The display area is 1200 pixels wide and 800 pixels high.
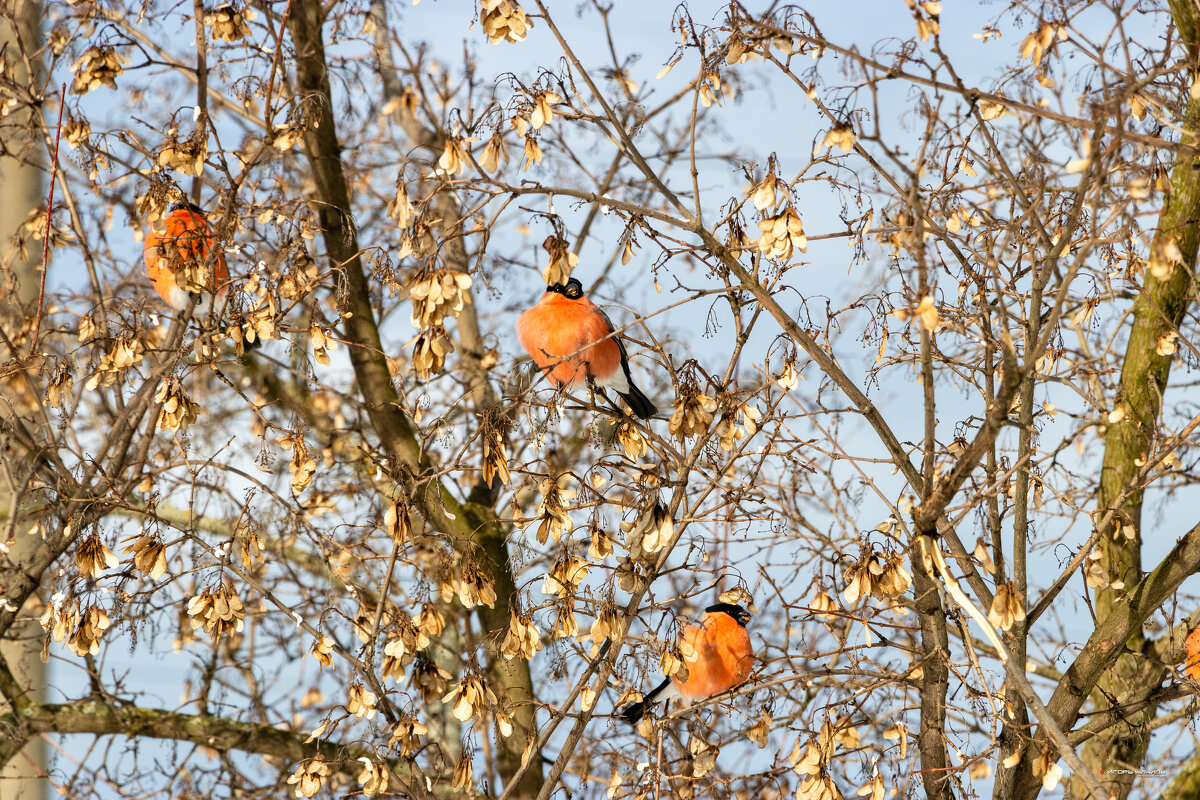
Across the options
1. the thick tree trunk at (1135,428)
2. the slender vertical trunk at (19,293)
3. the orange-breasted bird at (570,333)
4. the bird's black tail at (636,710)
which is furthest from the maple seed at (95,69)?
the thick tree trunk at (1135,428)

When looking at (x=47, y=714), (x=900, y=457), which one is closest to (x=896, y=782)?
(x=900, y=457)

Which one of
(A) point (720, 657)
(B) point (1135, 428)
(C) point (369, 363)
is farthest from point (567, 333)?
(B) point (1135, 428)

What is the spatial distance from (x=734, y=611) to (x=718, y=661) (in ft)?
0.54

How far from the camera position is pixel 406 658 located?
2.46 m

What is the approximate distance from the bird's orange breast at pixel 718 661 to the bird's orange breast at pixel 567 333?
0.77 meters

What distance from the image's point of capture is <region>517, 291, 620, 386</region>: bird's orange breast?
2.62 metres

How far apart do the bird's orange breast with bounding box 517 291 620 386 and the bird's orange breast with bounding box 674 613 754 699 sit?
766mm

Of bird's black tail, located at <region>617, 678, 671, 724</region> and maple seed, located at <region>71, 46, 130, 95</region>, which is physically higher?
maple seed, located at <region>71, 46, 130, 95</region>

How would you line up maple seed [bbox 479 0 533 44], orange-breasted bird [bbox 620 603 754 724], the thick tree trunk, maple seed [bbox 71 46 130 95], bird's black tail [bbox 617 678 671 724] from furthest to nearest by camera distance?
1. the thick tree trunk
2. orange-breasted bird [bbox 620 603 754 724]
3. maple seed [bbox 71 46 130 95]
4. bird's black tail [bbox 617 678 671 724]
5. maple seed [bbox 479 0 533 44]

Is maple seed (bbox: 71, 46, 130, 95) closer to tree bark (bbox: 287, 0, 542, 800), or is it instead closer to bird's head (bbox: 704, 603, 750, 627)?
tree bark (bbox: 287, 0, 542, 800)

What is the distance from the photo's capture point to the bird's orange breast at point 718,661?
2.89 metres

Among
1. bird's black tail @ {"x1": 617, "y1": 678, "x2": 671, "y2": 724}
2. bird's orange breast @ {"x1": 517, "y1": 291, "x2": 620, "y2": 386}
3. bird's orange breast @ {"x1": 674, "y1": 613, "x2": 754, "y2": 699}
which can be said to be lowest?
bird's black tail @ {"x1": 617, "y1": 678, "x2": 671, "y2": 724}

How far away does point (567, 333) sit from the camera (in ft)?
8.64

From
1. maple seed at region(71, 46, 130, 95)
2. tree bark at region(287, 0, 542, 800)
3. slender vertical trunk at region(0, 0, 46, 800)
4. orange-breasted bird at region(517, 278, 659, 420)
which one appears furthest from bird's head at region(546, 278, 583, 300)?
slender vertical trunk at region(0, 0, 46, 800)
